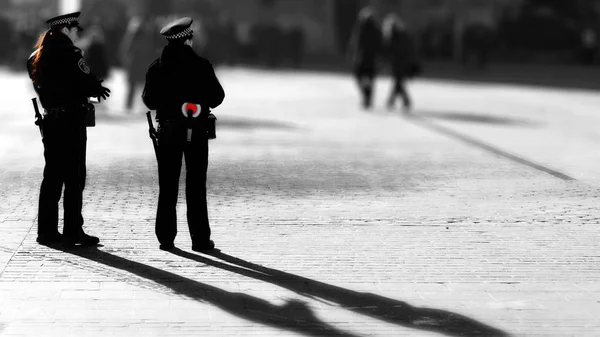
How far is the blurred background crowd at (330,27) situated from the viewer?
40.2 m

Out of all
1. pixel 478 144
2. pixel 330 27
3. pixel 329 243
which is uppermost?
pixel 329 243

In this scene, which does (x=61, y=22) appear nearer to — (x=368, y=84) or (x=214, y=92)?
(x=214, y=92)

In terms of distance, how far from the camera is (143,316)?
6.06 meters

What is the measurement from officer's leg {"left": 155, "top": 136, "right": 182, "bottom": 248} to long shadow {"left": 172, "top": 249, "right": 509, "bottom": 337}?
0.53 meters

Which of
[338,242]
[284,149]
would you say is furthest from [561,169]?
[338,242]

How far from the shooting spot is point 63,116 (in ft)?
26.0

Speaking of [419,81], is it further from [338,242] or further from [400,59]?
[338,242]

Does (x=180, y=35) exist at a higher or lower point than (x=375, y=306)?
higher

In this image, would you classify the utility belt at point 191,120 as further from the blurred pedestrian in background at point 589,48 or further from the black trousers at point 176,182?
the blurred pedestrian in background at point 589,48

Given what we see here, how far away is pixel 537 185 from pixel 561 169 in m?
1.42

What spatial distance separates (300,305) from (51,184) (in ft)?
8.21

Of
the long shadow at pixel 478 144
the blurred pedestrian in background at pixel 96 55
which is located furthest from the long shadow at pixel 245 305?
the blurred pedestrian in background at pixel 96 55

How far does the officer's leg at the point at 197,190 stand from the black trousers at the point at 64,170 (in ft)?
2.41

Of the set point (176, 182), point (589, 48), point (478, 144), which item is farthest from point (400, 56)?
point (589, 48)
